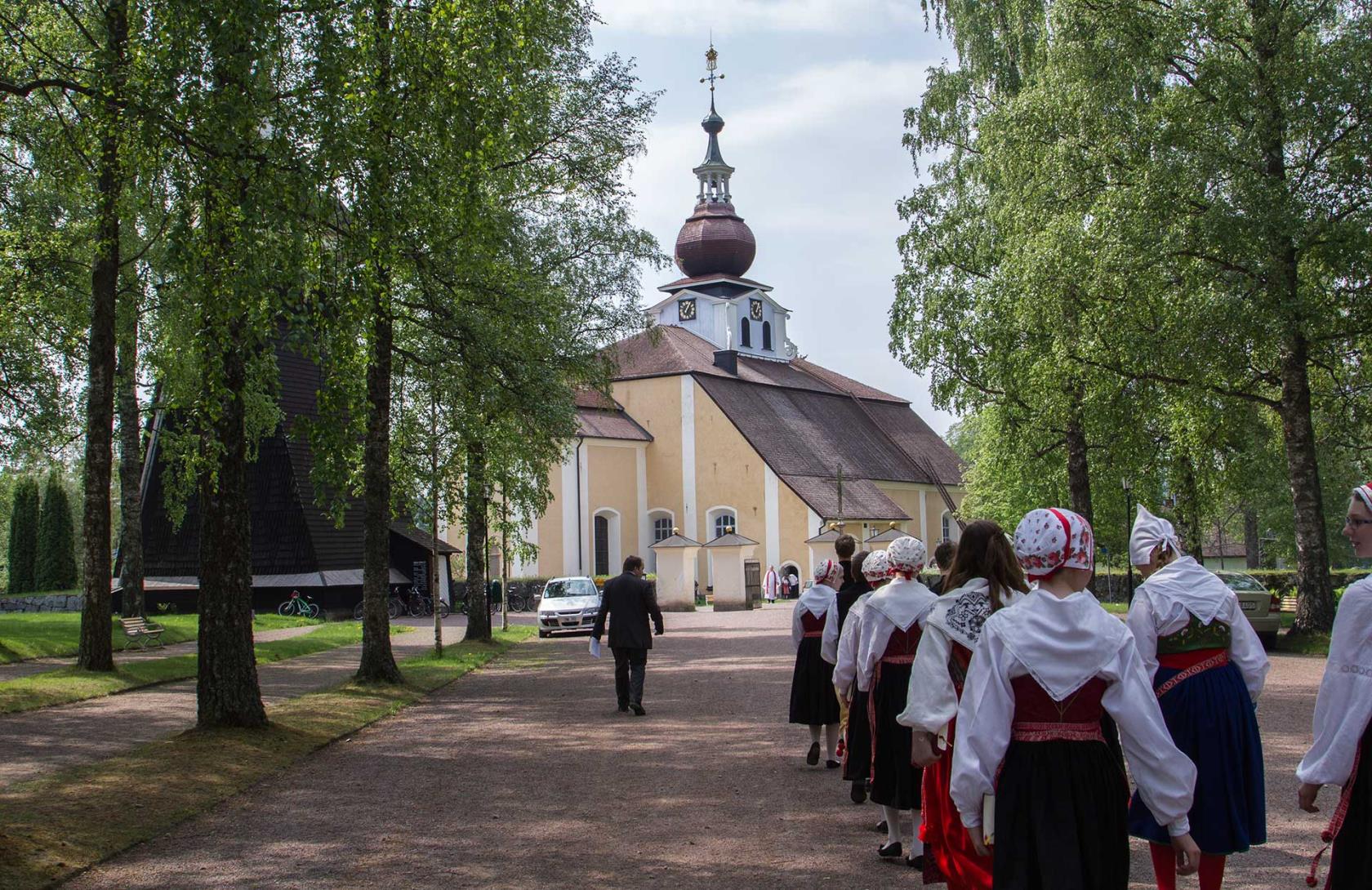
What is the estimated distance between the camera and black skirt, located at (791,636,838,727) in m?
11.5

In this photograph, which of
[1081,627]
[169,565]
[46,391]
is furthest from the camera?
[169,565]

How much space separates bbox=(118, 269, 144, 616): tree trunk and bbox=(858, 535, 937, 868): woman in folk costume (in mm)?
21372

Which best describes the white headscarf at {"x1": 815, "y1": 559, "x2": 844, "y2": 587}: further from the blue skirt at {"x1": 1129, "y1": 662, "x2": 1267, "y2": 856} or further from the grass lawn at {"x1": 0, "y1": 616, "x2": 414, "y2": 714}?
the grass lawn at {"x1": 0, "y1": 616, "x2": 414, "y2": 714}

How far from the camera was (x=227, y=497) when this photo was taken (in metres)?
13.4

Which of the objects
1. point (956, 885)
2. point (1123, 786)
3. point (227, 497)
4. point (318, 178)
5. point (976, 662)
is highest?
point (318, 178)

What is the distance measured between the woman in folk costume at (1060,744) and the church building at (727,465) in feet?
151

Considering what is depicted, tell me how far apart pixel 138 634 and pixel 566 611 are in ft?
36.5

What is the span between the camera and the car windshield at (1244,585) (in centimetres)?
2370

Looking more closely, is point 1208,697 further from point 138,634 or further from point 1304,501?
point 138,634

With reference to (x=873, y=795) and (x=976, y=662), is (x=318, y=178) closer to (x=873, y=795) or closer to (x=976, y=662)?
(x=873, y=795)

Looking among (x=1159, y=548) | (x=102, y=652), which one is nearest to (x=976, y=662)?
(x=1159, y=548)

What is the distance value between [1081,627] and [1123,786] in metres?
0.61

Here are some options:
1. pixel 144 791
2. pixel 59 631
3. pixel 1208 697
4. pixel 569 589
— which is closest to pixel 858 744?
pixel 1208 697

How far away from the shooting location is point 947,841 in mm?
6031
